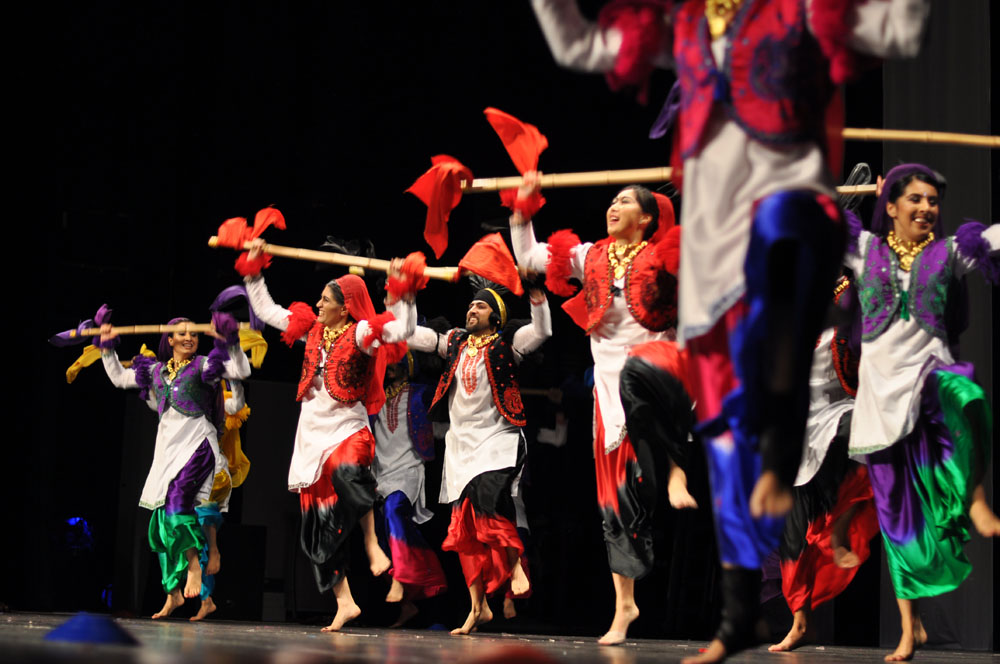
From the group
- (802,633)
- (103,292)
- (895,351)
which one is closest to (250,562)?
(103,292)

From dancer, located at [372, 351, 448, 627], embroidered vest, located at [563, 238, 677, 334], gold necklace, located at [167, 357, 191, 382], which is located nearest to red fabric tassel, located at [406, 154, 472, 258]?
embroidered vest, located at [563, 238, 677, 334]

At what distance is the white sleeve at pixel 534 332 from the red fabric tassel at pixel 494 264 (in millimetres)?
136

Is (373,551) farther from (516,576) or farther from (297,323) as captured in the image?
(297,323)

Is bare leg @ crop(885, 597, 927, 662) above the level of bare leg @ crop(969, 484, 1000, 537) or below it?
below

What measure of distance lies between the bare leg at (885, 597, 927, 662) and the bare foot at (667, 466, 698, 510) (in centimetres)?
85

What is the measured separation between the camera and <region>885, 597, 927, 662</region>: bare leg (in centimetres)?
416

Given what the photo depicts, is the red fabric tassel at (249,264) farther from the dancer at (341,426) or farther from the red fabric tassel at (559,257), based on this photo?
the red fabric tassel at (559,257)

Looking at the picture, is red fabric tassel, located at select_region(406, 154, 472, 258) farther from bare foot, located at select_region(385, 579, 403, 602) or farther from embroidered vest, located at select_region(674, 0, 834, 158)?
bare foot, located at select_region(385, 579, 403, 602)

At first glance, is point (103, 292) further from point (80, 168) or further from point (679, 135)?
point (679, 135)

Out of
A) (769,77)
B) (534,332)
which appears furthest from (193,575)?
(769,77)

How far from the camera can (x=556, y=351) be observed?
811 cm

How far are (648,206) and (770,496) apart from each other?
2641 millimetres

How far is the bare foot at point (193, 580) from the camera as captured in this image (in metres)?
7.27

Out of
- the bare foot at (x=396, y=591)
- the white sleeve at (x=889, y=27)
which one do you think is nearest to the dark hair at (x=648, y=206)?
the white sleeve at (x=889, y=27)
